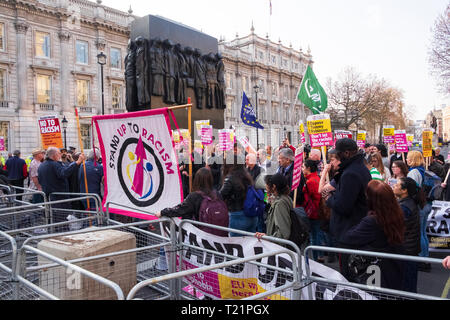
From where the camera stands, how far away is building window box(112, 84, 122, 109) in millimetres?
35000

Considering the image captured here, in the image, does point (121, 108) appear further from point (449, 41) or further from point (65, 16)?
point (449, 41)

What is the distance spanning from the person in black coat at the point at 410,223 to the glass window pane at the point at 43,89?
1251 inches

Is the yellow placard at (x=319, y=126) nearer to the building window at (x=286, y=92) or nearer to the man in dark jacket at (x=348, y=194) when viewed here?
the man in dark jacket at (x=348, y=194)

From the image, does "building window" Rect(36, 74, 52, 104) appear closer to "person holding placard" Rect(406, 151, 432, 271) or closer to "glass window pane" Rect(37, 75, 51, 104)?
"glass window pane" Rect(37, 75, 51, 104)

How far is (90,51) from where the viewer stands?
33.3 meters

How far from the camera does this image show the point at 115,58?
35.2m

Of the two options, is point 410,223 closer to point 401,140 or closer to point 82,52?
point 401,140

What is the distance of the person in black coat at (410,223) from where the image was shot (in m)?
3.72

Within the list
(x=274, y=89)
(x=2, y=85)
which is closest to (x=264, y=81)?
(x=274, y=89)

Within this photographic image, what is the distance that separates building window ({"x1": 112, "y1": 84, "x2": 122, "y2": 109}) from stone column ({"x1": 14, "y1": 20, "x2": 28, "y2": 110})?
777 cm

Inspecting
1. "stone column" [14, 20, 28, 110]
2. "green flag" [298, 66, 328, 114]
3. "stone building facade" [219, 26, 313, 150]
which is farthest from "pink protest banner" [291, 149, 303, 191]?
"stone building facade" [219, 26, 313, 150]

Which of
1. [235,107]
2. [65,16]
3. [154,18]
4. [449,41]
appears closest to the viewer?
[154,18]

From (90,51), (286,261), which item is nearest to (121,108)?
(90,51)
